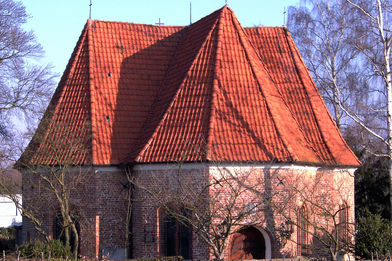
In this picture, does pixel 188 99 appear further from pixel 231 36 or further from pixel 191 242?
pixel 191 242

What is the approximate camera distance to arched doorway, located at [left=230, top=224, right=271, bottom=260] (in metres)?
19.9

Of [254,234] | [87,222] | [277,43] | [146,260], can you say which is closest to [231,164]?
[254,234]

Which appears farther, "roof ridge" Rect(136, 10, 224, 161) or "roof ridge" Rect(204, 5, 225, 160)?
"roof ridge" Rect(136, 10, 224, 161)

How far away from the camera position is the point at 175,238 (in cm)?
2048

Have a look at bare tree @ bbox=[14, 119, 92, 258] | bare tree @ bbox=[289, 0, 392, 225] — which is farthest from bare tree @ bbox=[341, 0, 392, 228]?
bare tree @ bbox=[14, 119, 92, 258]

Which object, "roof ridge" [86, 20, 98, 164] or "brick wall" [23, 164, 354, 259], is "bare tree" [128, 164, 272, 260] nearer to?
"brick wall" [23, 164, 354, 259]

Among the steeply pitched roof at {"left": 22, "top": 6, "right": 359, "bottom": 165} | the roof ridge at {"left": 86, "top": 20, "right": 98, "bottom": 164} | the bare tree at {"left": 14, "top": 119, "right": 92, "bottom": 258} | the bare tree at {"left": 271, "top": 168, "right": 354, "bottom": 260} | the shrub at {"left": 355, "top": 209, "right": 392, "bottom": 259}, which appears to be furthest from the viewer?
the roof ridge at {"left": 86, "top": 20, "right": 98, "bottom": 164}

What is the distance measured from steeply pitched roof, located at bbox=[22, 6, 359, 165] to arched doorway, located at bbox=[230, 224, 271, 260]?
97.5 inches

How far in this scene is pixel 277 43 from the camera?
973 inches

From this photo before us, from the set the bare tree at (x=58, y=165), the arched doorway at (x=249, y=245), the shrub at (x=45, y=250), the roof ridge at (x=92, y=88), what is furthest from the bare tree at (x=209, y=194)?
the shrub at (x=45, y=250)

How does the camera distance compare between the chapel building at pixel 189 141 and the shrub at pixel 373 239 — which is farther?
the chapel building at pixel 189 141

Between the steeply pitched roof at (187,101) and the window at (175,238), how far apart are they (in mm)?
2233

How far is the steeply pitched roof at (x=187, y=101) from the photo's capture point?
20219mm

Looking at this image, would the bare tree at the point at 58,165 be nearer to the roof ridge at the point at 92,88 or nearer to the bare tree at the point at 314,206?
the roof ridge at the point at 92,88
